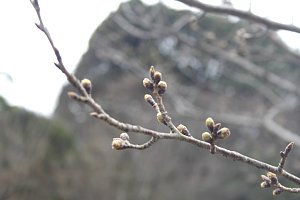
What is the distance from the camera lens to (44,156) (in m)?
10.9

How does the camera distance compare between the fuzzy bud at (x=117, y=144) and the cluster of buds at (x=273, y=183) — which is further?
the cluster of buds at (x=273, y=183)

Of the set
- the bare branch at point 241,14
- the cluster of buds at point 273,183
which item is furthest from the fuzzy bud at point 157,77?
the bare branch at point 241,14

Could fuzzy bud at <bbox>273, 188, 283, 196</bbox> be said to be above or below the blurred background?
above

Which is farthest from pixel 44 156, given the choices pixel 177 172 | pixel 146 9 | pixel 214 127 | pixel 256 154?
pixel 214 127

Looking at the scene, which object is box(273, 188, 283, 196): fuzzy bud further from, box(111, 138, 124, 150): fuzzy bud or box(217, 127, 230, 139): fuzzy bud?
box(111, 138, 124, 150): fuzzy bud

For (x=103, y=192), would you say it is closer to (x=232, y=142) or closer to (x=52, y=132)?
(x=52, y=132)

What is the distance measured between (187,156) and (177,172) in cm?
62

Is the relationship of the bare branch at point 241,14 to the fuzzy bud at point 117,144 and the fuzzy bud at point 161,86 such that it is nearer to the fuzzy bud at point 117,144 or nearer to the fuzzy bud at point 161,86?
the fuzzy bud at point 161,86

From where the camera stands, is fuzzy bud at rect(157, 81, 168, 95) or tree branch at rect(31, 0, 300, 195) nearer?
tree branch at rect(31, 0, 300, 195)

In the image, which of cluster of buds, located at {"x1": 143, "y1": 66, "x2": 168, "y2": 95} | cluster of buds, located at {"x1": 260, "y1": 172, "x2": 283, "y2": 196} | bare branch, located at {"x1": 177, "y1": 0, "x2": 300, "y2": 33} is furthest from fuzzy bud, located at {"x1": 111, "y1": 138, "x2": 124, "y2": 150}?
bare branch, located at {"x1": 177, "y1": 0, "x2": 300, "y2": 33}

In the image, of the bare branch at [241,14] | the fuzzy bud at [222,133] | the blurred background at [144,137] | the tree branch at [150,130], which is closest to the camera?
the tree branch at [150,130]

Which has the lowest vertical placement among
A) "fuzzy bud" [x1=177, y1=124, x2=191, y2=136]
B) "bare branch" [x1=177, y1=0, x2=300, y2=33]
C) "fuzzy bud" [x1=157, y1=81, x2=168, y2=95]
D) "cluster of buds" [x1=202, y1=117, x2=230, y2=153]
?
"bare branch" [x1=177, y1=0, x2=300, y2=33]

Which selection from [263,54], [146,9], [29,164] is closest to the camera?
[263,54]

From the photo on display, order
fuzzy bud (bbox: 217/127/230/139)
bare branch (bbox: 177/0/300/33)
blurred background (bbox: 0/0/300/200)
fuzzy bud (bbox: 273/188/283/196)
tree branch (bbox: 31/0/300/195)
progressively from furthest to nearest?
blurred background (bbox: 0/0/300/200), bare branch (bbox: 177/0/300/33), fuzzy bud (bbox: 273/188/283/196), fuzzy bud (bbox: 217/127/230/139), tree branch (bbox: 31/0/300/195)
